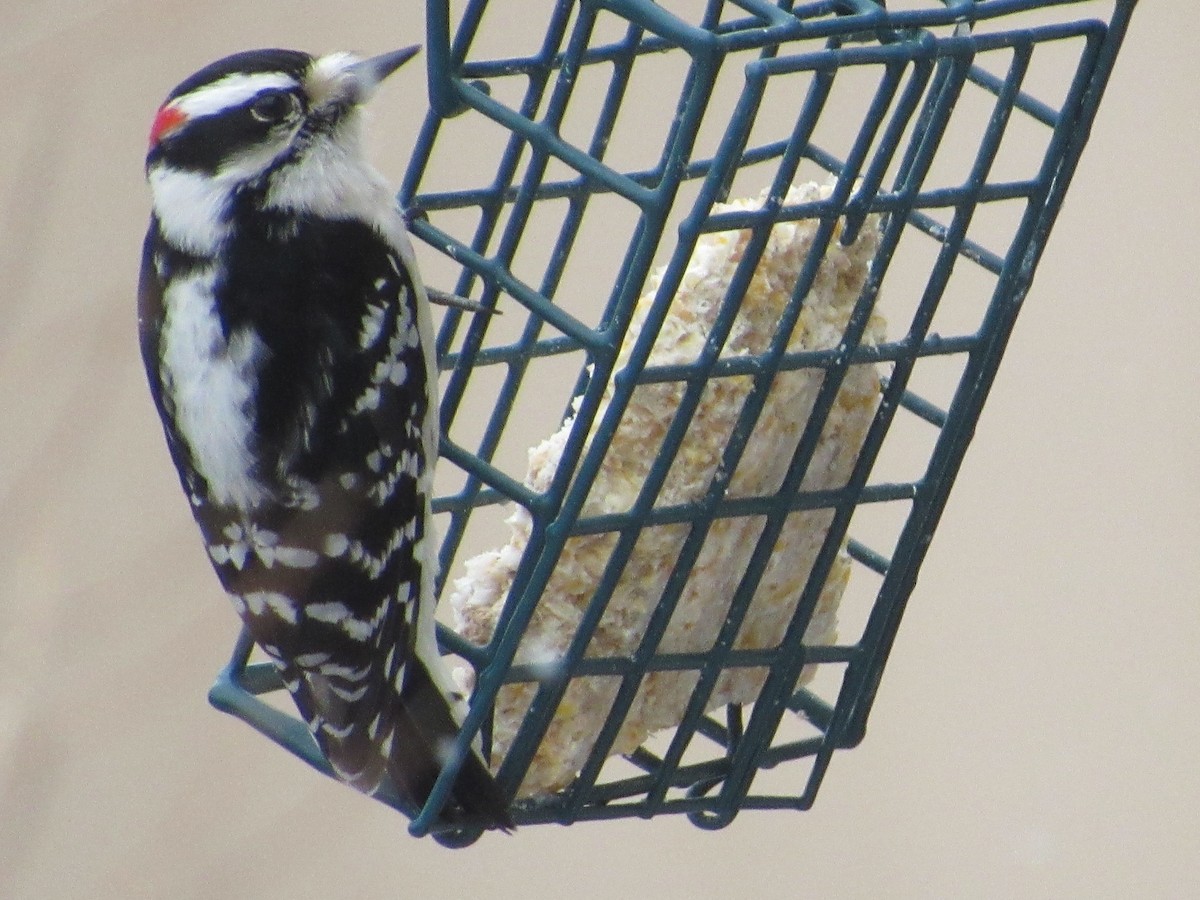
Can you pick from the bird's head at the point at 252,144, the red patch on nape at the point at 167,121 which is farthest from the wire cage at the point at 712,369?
the red patch on nape at the point at 167,121

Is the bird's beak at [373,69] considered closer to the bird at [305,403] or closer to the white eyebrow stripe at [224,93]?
the bird at [305,403]

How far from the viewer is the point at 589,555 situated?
6.36 ft

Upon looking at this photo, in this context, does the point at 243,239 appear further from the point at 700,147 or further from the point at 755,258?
the point at 700,147

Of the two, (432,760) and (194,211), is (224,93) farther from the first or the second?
(432,760)

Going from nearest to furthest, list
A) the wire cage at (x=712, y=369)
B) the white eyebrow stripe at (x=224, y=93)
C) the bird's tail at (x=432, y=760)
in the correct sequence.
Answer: the wire cage at (x=712, y=369) → the bird's tail at (x=432, y=760) → the white eyebrow stripe at (x=224, y=93)

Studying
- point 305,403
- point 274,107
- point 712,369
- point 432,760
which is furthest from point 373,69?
point 432,760

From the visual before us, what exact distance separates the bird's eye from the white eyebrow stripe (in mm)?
14

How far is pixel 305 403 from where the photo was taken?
1.97m

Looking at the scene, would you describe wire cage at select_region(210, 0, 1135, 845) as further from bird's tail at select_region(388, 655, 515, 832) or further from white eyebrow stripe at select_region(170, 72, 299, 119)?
white eyebrow stripe at select_region(170, 72, 299, 119)

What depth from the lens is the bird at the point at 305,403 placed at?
6.36 feet

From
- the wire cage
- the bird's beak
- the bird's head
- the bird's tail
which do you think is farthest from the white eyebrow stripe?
the bird's tail

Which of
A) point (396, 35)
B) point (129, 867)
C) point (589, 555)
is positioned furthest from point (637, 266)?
point (396, 35)

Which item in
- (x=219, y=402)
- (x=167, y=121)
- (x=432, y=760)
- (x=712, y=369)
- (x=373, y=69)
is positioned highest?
(x=373, y=69)

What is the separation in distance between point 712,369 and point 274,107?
69 cm
